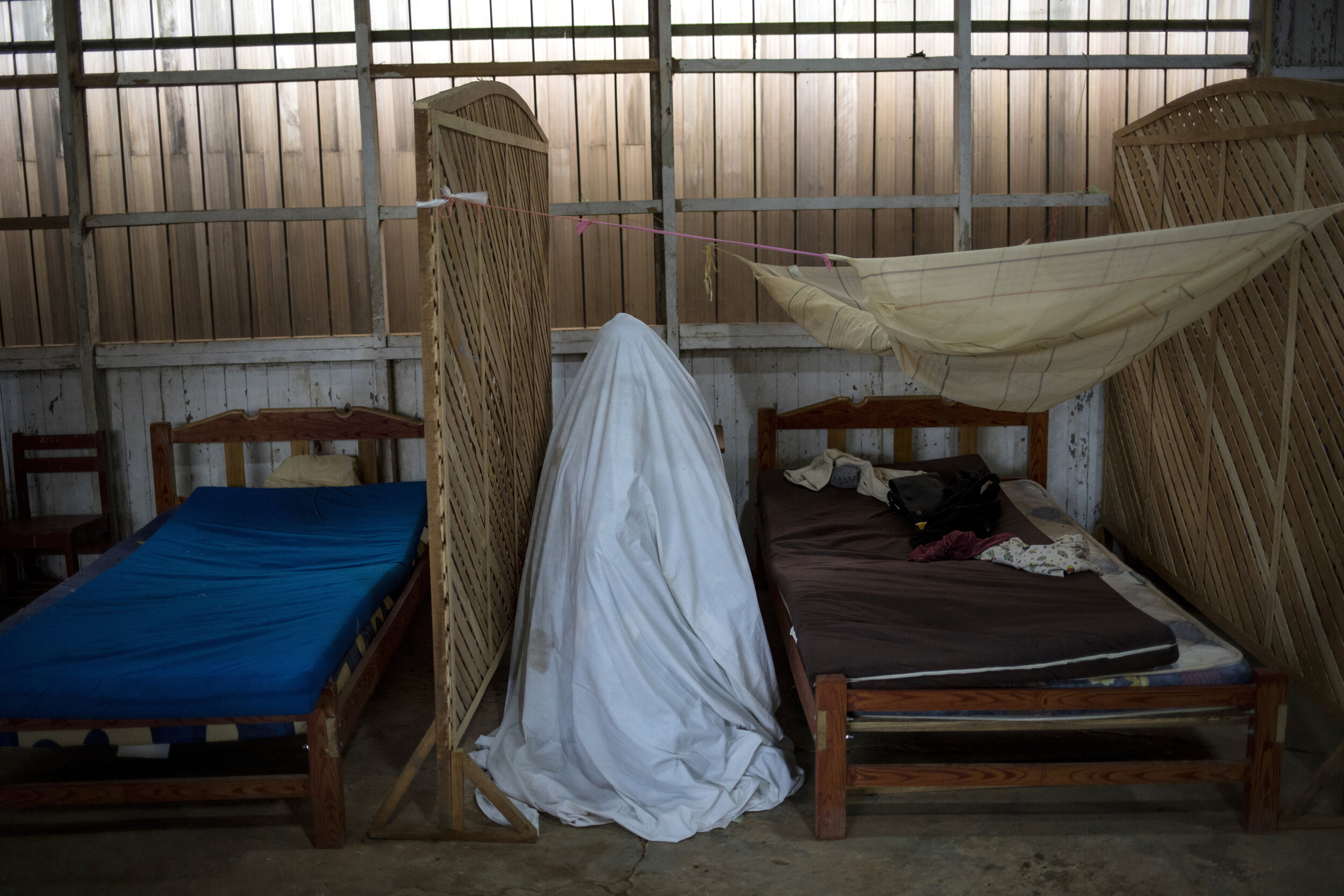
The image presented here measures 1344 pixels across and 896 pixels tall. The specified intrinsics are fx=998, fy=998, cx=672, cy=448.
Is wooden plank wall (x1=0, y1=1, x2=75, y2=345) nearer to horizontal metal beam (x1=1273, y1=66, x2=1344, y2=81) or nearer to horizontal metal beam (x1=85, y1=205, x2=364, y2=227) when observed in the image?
horizontal metal beam (x1=85, y1=205, x2=364, y2=227)

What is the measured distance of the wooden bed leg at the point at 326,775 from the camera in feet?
8.23

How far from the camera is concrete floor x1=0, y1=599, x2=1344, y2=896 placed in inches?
93.8

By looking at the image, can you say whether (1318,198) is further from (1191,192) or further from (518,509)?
(518,509)

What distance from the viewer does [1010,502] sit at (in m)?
3.97

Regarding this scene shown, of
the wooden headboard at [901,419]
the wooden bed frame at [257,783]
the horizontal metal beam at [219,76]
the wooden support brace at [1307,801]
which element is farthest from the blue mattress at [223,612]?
the wooden support brace at [1307,801]

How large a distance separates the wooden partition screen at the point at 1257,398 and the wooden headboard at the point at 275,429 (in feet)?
9.96

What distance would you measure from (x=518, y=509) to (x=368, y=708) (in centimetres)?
92

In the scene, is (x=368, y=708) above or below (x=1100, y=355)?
below

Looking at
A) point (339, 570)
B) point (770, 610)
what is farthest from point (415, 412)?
point (770, 610)

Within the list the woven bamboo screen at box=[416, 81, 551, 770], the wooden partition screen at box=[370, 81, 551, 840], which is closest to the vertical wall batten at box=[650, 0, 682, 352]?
the woven bamboo screen at box=[416, 81, 551, 770]

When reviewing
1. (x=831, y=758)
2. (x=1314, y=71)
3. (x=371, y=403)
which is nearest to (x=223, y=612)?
(x=371, y=403)

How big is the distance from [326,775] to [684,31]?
10.7 feet

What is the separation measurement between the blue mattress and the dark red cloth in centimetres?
179

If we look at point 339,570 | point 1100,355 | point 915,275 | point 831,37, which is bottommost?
point 339,570
